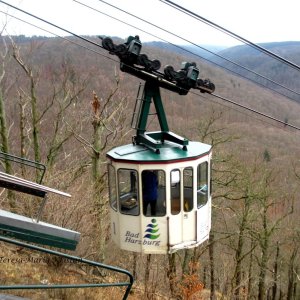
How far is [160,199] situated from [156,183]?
1.07 feet

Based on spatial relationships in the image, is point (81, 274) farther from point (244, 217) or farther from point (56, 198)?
point (244, 217)

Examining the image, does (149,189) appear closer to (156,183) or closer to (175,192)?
(156,183)

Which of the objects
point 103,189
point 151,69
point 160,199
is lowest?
point 103,189

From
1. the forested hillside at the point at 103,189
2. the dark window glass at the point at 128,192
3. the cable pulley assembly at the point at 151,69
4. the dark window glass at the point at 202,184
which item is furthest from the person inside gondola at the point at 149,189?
the forested hillside at the point at 103,189

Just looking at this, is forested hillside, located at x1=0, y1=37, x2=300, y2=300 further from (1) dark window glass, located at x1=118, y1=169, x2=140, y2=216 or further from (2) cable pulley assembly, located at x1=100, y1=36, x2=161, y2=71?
(1) dark window glass, located at x1=118, y1=169, x2=140, y2=216

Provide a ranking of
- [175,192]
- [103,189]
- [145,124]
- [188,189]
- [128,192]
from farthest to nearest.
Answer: [103,189]
[145,124]
[188,189]
[128,192]
[175,192]

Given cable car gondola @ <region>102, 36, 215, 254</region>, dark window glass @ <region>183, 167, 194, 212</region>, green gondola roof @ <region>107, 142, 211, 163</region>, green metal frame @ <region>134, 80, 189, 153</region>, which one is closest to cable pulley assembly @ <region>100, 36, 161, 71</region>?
cable car gondola @ <region>102, 36, 215, 254</region>

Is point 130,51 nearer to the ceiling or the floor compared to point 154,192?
nearer to the ceiling

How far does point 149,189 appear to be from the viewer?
25.1 feet

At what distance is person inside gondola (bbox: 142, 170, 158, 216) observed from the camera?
24.9 ft

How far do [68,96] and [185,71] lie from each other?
34.1 ft

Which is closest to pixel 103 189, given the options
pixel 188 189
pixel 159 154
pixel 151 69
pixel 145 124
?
pixel 145 124

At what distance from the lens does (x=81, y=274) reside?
12891 millimetres

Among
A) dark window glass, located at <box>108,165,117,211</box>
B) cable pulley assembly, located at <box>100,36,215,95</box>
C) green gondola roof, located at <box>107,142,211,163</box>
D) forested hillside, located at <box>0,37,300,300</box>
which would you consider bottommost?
forested hillside, located at <box>0,37,300,300</box>
